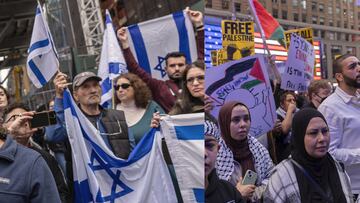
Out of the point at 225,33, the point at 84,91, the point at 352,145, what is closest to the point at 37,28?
the point at 84,91

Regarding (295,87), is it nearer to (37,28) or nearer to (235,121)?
(235,121)

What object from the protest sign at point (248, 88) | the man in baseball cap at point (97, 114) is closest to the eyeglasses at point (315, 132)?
the protest sign at point (248, 88)

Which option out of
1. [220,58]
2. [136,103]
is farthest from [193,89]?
[220,58]

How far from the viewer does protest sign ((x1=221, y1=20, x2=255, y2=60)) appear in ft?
18.2

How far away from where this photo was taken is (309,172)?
3.21 m

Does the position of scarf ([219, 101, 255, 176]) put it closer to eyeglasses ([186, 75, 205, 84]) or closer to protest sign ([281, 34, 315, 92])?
eyeglasses ([186, 75, 205, 84])

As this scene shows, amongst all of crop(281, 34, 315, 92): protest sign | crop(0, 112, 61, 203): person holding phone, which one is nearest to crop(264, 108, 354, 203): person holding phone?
crop(0, 112, 61, 203): person holding phone

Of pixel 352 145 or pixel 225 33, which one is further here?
pixel 225 33

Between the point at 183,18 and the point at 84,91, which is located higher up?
the point at 183,18

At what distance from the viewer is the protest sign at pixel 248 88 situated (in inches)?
177

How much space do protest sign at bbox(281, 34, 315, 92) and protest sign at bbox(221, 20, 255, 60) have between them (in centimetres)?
45

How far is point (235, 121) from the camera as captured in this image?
3746 millimetres

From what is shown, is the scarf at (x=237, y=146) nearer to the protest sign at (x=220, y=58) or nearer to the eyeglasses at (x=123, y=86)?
the eyeglasses at (x=123, y=86)

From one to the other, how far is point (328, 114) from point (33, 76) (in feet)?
9.61
